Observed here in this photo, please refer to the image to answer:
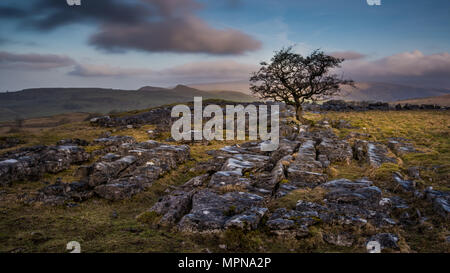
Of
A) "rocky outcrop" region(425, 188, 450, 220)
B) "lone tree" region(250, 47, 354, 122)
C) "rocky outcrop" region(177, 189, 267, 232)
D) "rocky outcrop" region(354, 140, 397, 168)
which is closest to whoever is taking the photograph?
"rocky outcrop" region(177, 189, 267, 232)

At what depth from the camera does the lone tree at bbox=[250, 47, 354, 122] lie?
36.2 meters

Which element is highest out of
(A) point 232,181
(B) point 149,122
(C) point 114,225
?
(B) point 149,122

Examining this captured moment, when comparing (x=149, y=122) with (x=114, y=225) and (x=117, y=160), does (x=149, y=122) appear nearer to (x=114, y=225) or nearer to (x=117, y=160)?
(x=117, y=160)

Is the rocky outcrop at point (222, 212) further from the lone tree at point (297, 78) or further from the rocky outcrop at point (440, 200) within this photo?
the lone tree at point (297, 78)

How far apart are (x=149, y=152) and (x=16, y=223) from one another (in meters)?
10.4

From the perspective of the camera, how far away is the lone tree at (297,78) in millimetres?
36156

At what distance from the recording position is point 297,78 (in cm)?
3725

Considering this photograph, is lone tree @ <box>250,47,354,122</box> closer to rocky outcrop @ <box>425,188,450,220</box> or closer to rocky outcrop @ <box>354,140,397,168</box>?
rocky outcrop @ <box>354,140,397,168</box>

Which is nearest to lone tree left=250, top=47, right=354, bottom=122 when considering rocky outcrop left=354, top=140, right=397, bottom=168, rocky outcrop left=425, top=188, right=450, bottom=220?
rocky outcrop left=354, top=140, right=397, bottom=168

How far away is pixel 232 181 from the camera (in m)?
14.1

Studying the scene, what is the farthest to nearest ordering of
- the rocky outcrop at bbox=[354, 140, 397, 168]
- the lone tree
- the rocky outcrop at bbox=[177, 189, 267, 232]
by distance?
1. the lone tree
2. the rocky outcrop at bbox=[354, 140, 397, 168]
3. the rocky outcrop at bbox=[177, 189, 267, 232]
